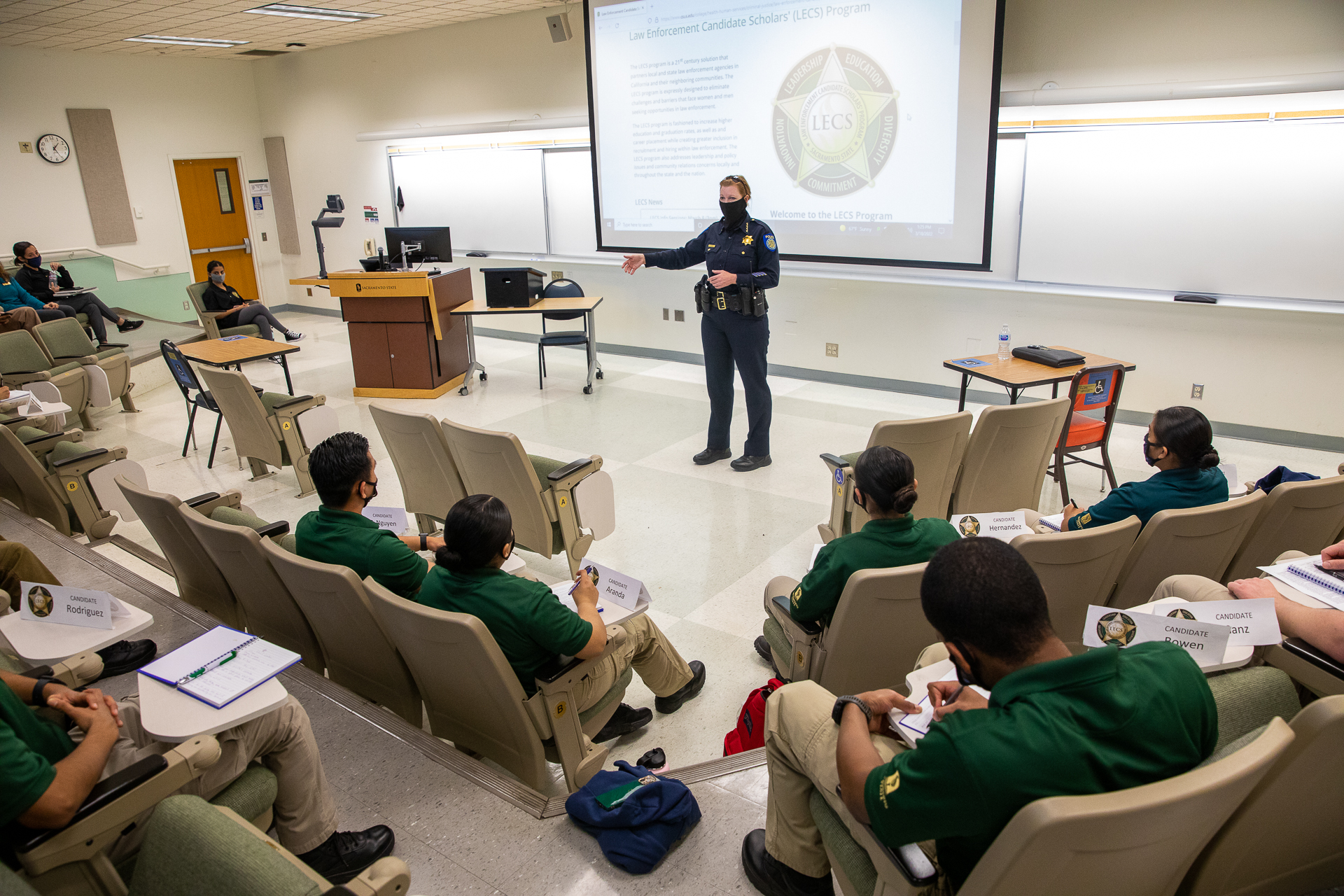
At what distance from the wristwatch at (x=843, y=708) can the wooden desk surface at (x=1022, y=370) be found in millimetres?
3335

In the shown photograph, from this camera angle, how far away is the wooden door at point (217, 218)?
36.1ft

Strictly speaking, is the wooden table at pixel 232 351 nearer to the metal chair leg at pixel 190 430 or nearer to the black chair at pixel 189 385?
the black chair at pixel 189 385

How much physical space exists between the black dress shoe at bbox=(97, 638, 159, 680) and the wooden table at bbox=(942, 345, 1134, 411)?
3982mm

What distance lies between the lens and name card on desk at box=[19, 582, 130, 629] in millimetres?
2271

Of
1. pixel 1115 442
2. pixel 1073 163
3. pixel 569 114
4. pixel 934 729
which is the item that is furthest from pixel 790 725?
pixel 569 114

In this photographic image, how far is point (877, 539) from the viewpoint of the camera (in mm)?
2324

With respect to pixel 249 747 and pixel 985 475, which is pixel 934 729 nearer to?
pixel 249 747

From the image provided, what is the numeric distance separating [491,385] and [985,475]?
5.03 m

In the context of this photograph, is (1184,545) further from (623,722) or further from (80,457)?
(80,457)

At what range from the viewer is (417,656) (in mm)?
2258

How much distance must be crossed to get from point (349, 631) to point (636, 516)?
7.83 feet

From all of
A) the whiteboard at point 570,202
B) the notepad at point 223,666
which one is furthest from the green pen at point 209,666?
the whiteboard at point 570,202

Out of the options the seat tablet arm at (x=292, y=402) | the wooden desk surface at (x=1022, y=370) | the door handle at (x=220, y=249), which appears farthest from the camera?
the door handle at (x=220, y=249)

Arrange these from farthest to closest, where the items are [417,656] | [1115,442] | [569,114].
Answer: [569,114] < [1115,442] < [417,656]
